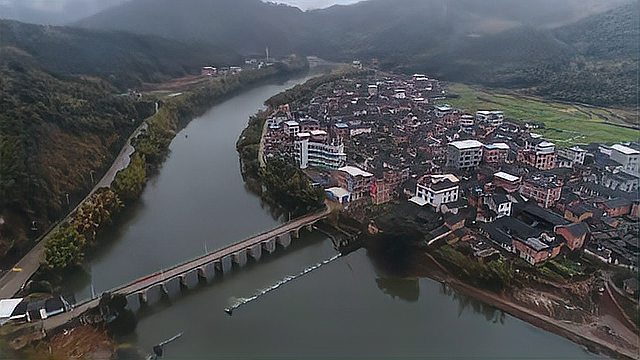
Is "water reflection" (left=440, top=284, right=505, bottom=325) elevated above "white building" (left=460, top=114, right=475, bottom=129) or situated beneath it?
situated beneath

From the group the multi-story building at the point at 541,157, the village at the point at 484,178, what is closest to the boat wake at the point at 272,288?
the village at the point at 484,178

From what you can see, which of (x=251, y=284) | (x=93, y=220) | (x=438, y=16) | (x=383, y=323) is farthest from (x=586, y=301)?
(x=438, y=16)

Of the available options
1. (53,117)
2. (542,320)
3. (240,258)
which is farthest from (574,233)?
(53,117)

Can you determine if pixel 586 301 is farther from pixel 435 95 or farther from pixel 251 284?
pixel 435 95

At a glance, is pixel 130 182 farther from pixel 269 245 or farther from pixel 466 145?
pixel 466 145

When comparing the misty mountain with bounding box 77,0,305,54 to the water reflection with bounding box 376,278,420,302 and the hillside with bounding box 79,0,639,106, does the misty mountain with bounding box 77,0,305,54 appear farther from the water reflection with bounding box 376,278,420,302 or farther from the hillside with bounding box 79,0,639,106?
the water reflection with bounding box 376,278,420,302

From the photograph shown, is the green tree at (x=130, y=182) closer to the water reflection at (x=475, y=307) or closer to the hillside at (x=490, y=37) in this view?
the water reflection at (x=475, y=307)

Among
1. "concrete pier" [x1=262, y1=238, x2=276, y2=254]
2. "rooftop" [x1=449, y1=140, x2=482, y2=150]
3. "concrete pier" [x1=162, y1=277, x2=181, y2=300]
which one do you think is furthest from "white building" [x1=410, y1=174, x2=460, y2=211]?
"concrete pier" [x1=162, y1=277, x2=181, y2=300]
